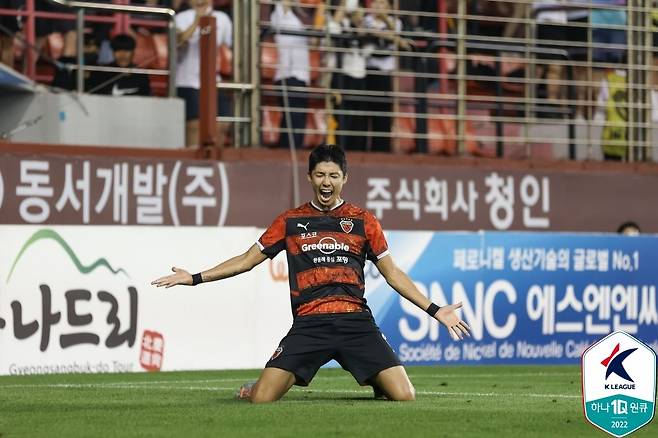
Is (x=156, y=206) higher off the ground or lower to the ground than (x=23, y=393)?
higher

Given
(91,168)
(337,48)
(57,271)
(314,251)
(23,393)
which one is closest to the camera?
(314,251)

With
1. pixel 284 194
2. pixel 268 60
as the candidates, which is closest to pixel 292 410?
pixel 284 194

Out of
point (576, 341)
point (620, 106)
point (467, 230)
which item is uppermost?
point (620, 106)

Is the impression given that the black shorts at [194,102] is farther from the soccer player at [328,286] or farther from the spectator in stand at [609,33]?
the soccer player at [328,286]

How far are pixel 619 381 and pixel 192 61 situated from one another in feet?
42.1

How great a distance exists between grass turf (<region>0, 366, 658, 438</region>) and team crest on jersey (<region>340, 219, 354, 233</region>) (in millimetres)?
1203

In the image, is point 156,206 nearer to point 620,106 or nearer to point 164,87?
point 164,87

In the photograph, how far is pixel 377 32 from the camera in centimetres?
2091

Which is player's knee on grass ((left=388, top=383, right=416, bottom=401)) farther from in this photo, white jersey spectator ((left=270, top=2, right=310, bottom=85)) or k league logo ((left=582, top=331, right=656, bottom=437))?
white jersey spectator ((left=270, top=2, right=310, bottom=85))

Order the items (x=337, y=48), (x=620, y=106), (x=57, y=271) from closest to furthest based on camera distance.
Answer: (x=57, y=271), (x=337, y=48), (x=620, y=106)

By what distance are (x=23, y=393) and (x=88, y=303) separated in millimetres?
3969

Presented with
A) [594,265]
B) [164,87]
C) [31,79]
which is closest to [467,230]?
[594,265]

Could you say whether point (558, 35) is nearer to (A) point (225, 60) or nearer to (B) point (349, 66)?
(B) point (349, 66)

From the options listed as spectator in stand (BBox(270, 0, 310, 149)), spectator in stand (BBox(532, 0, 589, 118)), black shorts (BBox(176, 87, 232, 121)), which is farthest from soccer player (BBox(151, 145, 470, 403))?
spectator in stand (BBox(532, 0, 589, 118))
